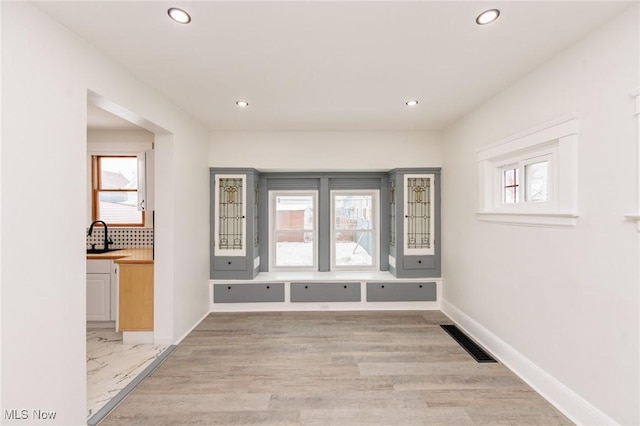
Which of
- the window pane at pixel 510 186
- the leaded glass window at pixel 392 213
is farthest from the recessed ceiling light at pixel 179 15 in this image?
the leaded glass window at pixel 392 213

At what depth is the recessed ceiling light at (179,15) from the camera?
5.19ft

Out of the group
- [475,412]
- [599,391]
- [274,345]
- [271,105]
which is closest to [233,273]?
[274,345]

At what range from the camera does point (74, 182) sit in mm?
1752

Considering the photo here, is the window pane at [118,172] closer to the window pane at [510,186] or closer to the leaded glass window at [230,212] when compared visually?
the leaded glass window at [230,212]

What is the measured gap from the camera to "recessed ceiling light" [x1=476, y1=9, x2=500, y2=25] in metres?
1.60

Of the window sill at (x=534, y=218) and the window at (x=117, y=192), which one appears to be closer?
the window sill at (x=534, y=218)

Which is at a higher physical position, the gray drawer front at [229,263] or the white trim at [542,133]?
the white trim at [542,133]

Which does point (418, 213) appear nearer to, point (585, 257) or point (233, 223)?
point (585, 257)

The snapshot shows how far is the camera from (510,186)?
278 centimetres

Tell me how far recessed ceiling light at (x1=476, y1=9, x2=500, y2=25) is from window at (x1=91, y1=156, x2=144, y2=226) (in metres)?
4.17

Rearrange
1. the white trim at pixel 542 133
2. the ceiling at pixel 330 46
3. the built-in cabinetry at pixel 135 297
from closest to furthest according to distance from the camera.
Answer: the ceiling at pixel 330 46 < the white trim at pixel 542 133 < the built-in cabinetry at pixel 135 297

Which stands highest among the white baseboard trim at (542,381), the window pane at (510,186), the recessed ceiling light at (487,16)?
the recessed ceiling light at (487,16)

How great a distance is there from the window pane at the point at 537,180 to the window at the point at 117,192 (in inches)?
178

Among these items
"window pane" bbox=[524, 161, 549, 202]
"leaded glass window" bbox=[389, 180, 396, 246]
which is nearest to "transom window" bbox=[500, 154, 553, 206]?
"window pane" bbox=[524, 161, 549, 202]
